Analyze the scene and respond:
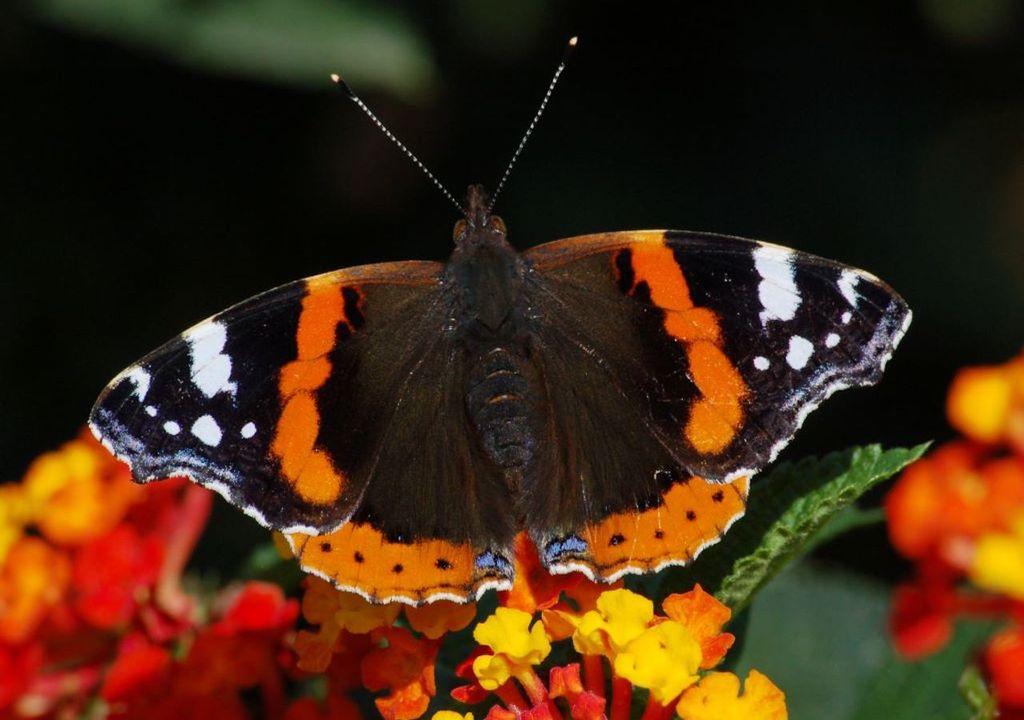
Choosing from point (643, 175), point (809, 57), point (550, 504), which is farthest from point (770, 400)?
point (809, 57)

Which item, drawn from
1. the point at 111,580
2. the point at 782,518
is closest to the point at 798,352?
the point at 782,518

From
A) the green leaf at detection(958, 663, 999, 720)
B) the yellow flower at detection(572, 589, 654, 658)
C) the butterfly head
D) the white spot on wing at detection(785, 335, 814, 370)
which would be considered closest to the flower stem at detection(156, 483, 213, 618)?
the butterfly head

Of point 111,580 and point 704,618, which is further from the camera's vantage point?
point 111,580

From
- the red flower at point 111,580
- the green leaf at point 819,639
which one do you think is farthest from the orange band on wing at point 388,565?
the green leaf at point 819,639

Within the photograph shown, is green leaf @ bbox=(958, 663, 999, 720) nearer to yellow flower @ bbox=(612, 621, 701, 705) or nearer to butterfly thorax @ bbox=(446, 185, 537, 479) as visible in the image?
yellow flower @ bbox=(612, 621, 701, 705)

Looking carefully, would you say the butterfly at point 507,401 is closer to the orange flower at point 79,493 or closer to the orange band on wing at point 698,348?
the orange band on wing at point 698,348

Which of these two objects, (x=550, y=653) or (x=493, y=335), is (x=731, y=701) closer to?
(x=550, y=653)
